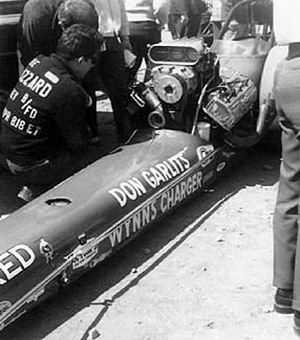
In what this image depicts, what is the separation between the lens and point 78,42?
4879 millimetres

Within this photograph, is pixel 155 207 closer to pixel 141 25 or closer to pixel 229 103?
pixel 229 103

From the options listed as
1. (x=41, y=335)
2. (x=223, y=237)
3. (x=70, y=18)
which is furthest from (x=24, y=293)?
(x=70, y=18)

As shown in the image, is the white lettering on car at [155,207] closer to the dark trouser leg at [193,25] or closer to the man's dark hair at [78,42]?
the man's dark hair at [78,42]

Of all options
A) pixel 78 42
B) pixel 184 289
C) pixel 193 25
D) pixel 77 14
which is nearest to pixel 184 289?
pixel 184 289

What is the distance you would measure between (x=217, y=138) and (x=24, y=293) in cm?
226

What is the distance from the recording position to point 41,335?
369 centimetres

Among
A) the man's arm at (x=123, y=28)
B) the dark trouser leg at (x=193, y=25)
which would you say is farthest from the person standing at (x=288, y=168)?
the dark trouser leg at (x=193, y=25)

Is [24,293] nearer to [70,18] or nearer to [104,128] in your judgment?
[70,18]

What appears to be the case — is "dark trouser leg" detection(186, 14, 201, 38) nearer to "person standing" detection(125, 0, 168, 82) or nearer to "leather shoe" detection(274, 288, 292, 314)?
"person standing" detection(125, 0, 168, 82)

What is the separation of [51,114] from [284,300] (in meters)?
1.99

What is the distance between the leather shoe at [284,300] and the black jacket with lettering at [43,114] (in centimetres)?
185

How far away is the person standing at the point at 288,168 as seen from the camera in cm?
354

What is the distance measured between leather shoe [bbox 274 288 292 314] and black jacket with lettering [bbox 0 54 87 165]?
1853 millimetres

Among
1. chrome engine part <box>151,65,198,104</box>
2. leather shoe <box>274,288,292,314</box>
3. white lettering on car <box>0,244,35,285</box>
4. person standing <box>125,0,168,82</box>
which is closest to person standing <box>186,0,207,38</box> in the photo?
person standing <box>125,0,168,82</box>
